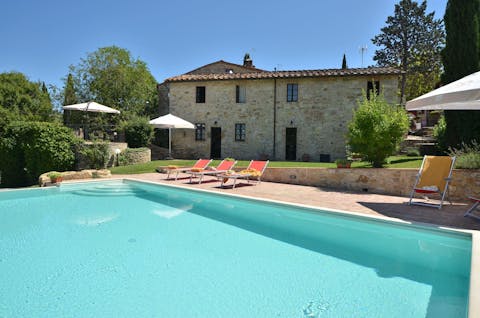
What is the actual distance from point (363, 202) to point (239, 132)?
13485 millimetres

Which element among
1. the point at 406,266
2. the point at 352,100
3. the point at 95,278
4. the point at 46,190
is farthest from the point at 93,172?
the point at 352,100

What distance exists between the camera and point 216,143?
69.3 feet

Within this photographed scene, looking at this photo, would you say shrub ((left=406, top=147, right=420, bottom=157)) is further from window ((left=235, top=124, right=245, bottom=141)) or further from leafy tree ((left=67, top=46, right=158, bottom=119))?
leafy tree ((left=67, top=46, right=158, bottom=119))

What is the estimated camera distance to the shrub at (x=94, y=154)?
15.1m

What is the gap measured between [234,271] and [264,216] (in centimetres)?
302

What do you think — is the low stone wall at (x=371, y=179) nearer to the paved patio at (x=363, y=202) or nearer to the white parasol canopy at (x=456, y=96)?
the paved patio at (x=363, y=202)

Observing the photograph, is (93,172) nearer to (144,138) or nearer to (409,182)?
(144,138)

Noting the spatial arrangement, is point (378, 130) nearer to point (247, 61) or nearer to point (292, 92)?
point (292, 92)

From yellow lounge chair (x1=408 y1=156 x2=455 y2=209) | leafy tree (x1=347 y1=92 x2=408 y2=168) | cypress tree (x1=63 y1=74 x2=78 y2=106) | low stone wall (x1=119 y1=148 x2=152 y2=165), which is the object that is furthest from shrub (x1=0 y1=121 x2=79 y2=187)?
yellow lounge chair (x1=408 y1=156 x2=455 y2=209)

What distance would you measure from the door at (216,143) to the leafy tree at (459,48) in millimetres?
12946

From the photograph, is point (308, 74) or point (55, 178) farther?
point (308, 74)

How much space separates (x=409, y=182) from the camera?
8.57 metres

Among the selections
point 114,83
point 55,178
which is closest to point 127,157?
point 55,178

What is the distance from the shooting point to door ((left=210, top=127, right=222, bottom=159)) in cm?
2100
